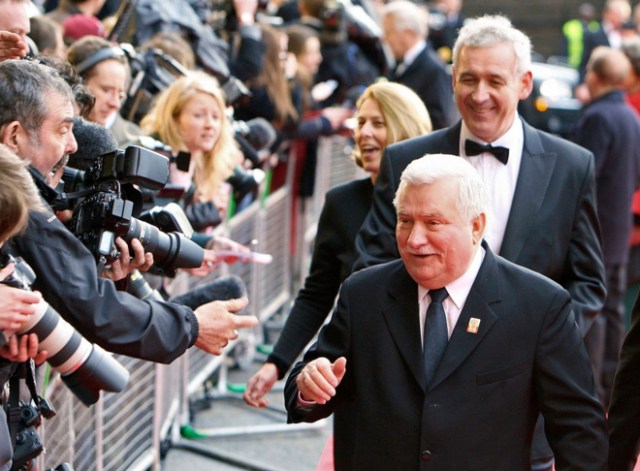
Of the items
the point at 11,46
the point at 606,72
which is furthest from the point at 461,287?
the point at 606,72

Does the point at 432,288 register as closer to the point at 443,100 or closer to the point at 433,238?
the point at 433,238

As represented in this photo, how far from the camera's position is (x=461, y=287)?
12.4 feet

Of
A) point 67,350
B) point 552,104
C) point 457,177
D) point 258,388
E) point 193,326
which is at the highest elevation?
point 457,177

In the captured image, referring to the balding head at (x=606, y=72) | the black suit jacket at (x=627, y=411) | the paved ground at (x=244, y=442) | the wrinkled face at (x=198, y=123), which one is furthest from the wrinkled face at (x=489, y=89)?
the balding head at (x=606, y=72)

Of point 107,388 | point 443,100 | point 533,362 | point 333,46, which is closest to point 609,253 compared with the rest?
point 443,100

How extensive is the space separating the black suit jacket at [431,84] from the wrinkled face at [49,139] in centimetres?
557

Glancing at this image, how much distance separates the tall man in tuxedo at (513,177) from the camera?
4.58m

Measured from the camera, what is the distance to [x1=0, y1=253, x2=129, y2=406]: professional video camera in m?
3.31

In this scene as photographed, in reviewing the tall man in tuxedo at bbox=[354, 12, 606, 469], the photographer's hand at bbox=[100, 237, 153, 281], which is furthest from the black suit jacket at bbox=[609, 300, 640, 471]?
the photographer's hand at bbox=[100, 237, 153, 281]

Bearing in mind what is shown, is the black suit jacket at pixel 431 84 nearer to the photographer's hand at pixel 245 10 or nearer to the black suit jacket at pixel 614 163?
the black suit jacket at pixel 614 163

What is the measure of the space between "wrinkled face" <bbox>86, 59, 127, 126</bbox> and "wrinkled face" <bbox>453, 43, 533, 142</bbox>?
5.70ft

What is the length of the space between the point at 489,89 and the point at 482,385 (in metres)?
1.39

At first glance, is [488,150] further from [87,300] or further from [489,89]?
[87,300]

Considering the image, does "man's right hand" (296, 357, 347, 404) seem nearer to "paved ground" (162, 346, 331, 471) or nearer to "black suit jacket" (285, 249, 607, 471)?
"black suit jacket" (285, 249, 607, 471)
